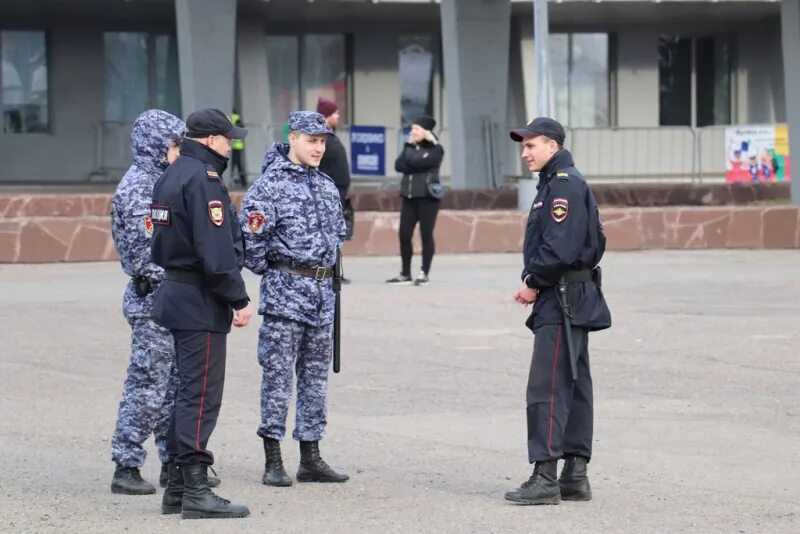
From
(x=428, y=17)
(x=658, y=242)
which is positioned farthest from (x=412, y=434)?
(x=428, y=17)

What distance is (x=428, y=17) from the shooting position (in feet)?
113

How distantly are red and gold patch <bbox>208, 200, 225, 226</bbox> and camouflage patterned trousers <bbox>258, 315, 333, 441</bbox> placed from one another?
0.90 meters

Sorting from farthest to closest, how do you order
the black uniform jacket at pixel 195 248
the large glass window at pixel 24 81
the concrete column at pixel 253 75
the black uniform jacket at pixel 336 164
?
the large glass window at pixel 24 81 → the concrete column at pixel 253 75 → the black uniform jacket at pixel 336 164 → the black uniform jacket at pixel 195 248

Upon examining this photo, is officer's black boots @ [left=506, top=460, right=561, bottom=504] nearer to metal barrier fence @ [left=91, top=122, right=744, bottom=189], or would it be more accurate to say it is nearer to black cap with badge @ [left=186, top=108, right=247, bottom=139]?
black cap with badge @ [left=186, top=108, right=247, bottom=139]

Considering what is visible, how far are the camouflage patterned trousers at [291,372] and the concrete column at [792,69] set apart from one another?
17783 mm

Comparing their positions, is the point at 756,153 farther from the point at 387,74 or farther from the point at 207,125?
the point at 207,125

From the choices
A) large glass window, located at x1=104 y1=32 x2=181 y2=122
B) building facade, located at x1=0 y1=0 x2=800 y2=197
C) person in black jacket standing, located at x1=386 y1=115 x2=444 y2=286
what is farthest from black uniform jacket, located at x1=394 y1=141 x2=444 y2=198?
large glass window, located at x1=104 y1=32 x2=181 y2=122

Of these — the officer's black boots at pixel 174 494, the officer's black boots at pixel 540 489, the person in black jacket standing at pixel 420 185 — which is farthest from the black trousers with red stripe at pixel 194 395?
the person in black jacket standing at pixel 420 185

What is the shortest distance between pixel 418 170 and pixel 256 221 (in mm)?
9049

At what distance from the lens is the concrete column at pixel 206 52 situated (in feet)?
91.0

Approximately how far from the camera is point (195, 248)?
7219 millimetres

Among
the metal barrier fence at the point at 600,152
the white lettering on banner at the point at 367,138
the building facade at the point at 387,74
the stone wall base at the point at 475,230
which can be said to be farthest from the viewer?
the building facade at the point at 387,74

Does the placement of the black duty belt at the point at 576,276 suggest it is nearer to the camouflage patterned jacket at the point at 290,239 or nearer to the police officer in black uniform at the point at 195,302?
the camouflage patterned jacket at the point at 290,239

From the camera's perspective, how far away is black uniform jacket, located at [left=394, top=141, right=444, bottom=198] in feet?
55.5
